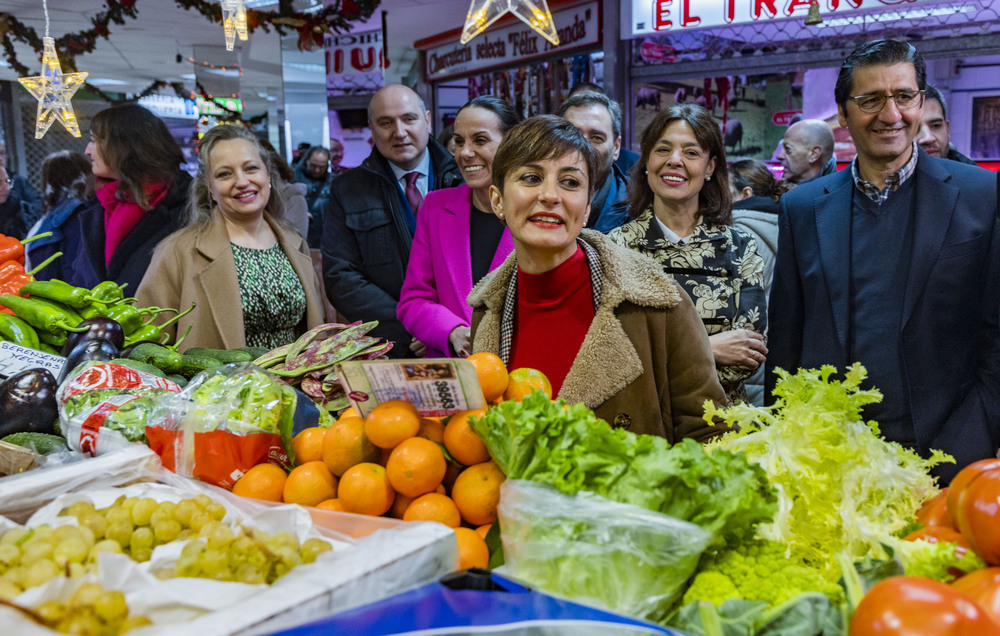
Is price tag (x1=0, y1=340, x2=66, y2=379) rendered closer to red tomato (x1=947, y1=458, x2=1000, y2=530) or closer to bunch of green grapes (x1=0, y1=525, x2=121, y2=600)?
bunch of green grapes (x1=0, y1=525, x2=121, y2=600)

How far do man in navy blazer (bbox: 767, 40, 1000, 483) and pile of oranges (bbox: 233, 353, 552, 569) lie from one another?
1.45 m

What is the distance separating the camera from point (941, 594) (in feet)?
3.06

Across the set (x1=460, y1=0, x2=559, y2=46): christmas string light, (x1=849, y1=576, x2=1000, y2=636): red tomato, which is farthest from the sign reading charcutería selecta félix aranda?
(x1=849, y1=576, x2=1000, y2=636): red tomato

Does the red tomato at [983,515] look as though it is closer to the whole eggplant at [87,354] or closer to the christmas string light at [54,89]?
the whole eggplant at [87,354]

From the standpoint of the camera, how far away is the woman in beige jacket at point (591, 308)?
2062 mm

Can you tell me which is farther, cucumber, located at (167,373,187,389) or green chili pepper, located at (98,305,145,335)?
green chili pepper, located at (98,305,145,335)

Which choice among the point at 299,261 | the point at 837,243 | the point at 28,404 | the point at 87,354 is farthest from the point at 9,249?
the point at 837,243

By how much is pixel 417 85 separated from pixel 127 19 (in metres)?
4.20

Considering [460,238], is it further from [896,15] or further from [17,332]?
[896,15]

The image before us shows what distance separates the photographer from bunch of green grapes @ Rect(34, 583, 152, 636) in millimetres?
1012

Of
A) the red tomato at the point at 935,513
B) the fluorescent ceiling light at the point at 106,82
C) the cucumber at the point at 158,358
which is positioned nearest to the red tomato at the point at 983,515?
the red tomato at the point at 935,513

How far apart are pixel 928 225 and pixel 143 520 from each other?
2254mm

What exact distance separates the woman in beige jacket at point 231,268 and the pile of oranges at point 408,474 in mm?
1811

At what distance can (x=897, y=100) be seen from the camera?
238cm
